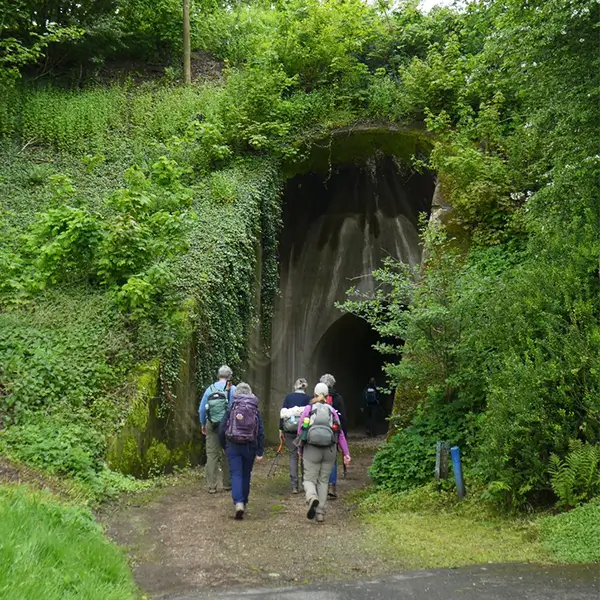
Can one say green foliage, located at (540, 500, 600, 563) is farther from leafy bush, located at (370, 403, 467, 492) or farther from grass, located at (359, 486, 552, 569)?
leafy bush, located at (370, 403, 467, 492)

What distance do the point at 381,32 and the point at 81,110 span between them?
26.1ft

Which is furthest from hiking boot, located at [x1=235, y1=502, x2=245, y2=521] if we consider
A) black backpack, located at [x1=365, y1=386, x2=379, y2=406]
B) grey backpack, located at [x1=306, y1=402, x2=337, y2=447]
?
black backpack, located at [x1=365, y1=386, x2=379, y2=406]

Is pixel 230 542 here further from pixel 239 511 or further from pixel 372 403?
pixel 372 403

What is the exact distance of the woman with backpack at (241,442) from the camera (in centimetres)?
767

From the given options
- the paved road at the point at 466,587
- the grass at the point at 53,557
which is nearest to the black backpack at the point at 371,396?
the grass at the point at 53,557

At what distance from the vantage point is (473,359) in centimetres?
878

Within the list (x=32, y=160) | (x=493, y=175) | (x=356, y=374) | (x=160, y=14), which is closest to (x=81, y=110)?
(x=32, y=160)

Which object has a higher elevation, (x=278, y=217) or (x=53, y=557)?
(x=278, y=217)

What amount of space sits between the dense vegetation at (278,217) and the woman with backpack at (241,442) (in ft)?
5.43

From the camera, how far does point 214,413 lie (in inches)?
343

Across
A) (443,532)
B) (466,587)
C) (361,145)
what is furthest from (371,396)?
(466,587)

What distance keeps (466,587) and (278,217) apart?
11.3 metres

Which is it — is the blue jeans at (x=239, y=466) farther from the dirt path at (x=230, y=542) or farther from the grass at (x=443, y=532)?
the grass at (x=443, y=532)

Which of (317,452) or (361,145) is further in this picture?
(361,145)
